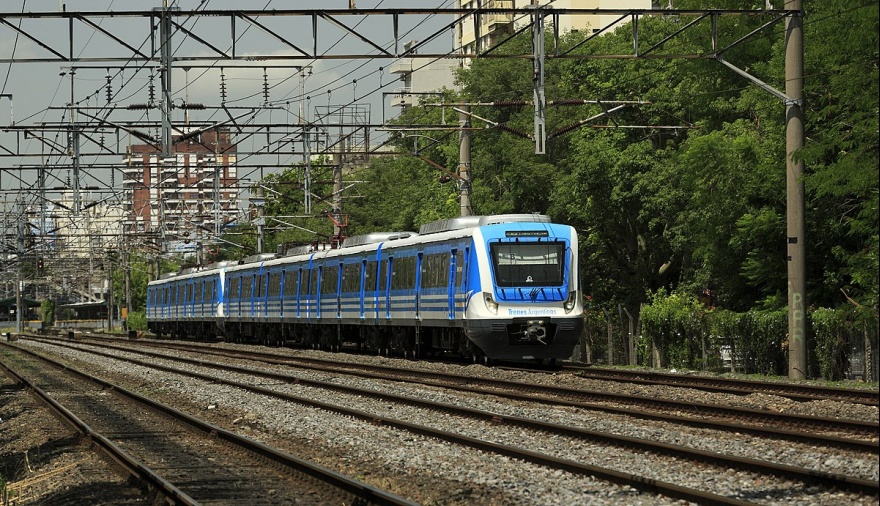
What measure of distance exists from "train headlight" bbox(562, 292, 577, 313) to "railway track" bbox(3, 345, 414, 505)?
9.17 metres

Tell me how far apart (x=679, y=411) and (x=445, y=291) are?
493 inches

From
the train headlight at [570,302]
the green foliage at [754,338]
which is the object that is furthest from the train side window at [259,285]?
the train headlight at [570,302]

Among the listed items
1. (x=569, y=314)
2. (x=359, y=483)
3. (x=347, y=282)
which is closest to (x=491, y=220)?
(x=569, y=314)

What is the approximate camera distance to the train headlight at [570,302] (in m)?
28.5

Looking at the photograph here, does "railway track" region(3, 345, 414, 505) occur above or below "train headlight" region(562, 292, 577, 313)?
below

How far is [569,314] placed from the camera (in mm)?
28422

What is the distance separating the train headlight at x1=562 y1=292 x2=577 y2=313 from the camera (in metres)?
28.5

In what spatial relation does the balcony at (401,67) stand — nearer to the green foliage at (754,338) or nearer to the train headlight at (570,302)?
the green foliage at (754,338)

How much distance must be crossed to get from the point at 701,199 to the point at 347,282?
10828mm

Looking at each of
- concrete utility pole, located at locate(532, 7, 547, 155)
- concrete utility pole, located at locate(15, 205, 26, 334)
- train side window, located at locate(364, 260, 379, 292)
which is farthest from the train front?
concrete utility pole, located at locate(15, 205, 26, 334)

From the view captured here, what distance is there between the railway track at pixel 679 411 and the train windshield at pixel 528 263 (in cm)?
286

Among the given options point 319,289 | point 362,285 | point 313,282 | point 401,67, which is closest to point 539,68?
point 362,285

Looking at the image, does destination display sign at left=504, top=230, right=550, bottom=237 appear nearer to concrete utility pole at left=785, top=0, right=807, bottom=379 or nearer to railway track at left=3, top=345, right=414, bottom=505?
concrete utility pole at left=785, top=0, right=807, bottom=379

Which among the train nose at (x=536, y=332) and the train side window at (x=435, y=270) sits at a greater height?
the train side window at (x=435, y=270)
